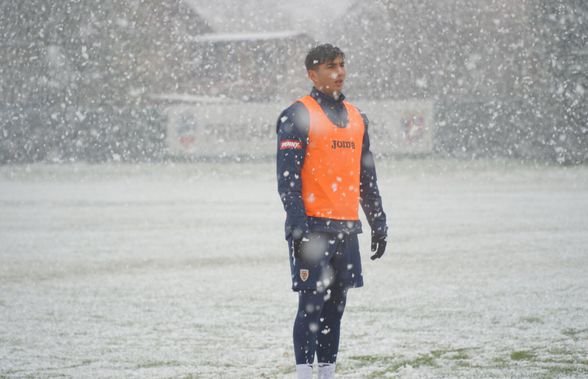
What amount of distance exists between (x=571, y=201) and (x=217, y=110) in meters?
14.8

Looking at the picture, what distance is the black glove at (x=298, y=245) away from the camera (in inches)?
144

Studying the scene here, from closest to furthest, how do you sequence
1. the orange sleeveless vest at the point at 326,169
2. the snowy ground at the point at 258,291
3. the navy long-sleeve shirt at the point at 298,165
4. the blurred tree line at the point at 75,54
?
the navy long-sleeve shirt at the point at 298,165 < the orange sleeveless vest at the point at 326,169 < the snowy ground at the point at 258,291 < the blurred tree line at the point at 75,54

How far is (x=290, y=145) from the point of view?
3723mm

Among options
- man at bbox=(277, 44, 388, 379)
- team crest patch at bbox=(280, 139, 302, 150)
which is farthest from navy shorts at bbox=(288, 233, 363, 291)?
team crest patch at bbox=(280, 139, 302, 150)

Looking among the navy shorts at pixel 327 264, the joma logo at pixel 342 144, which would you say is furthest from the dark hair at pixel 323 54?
the navy shorts at pixel 327 264

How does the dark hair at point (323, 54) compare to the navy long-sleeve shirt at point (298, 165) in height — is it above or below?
above

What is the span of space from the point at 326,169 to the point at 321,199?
123 mm

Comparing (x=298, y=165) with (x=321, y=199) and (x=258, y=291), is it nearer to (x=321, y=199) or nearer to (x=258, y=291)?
(x=321, y=199)

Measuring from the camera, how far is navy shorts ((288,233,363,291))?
3.72 m

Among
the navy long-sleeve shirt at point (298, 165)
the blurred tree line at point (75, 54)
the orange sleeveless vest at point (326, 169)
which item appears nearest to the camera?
the navy long-sleeve shirt at point (298, 165)

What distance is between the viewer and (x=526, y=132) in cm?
2781

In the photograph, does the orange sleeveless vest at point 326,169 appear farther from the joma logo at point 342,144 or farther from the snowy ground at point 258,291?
the snowy ground at point 258,291

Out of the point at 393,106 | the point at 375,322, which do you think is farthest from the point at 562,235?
the point at 393,106

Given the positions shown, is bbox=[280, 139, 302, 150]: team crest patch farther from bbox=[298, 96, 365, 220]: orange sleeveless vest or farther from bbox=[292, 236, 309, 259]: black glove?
bbox=[292, 236, 309, 259]: black glove
